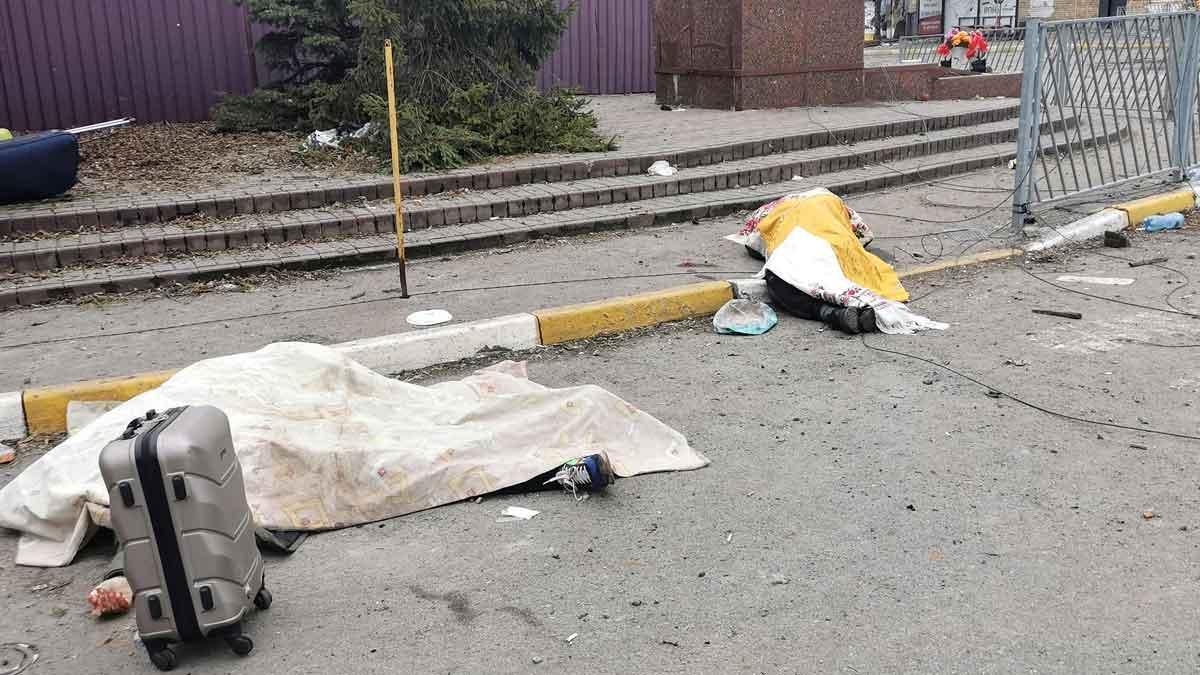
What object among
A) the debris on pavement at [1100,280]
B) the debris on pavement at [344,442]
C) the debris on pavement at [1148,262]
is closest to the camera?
the debris on pavement at [344,442]

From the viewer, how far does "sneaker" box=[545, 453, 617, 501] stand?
4.04m

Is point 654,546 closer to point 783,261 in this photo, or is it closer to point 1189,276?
point 783,261

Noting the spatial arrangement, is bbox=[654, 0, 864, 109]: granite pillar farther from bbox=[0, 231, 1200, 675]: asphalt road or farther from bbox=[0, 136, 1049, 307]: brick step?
bbox=[0, 231, 1200, 675]: asphalt road

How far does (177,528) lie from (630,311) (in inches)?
147

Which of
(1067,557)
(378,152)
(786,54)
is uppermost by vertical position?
(786,54)

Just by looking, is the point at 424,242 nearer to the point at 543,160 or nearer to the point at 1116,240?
the point at 543,160

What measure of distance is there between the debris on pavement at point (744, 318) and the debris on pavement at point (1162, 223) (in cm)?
433

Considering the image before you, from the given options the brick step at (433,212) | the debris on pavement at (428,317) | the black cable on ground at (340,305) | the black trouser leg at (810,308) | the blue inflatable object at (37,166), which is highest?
the blue inflatable object at (37,166)

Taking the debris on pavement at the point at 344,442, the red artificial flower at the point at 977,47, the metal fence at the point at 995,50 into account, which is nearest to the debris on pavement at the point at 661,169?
the debris on pavement at the point at 344,442

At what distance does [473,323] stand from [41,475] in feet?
8.68

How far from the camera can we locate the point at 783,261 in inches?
258

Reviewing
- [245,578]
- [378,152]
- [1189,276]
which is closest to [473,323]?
[245,578]

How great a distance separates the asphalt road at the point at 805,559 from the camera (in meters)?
3.04

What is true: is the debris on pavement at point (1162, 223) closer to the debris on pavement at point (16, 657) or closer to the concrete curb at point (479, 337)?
the concrete curb at point (479, 337)
